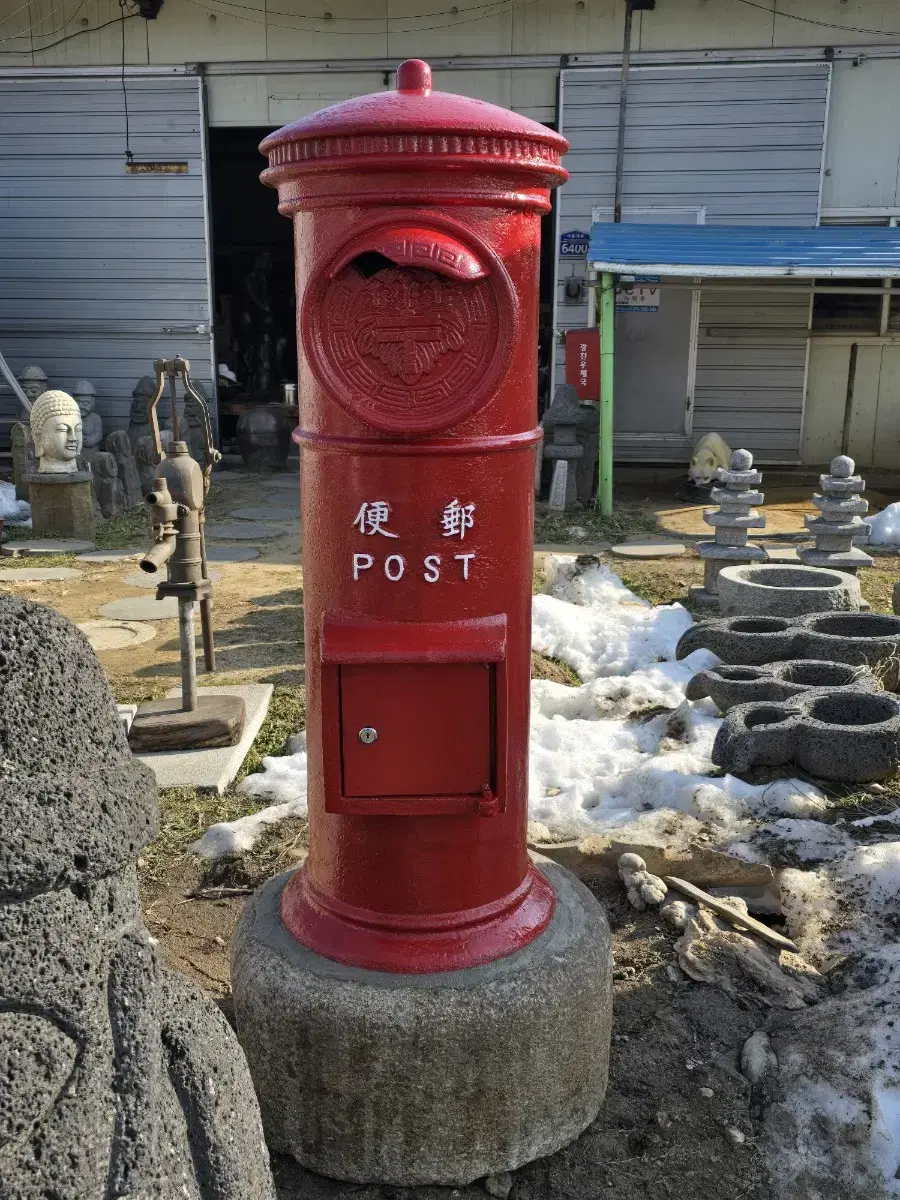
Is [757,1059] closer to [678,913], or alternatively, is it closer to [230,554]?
[678,913]

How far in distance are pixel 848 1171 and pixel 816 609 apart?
421cm

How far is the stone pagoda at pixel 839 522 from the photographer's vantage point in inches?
310

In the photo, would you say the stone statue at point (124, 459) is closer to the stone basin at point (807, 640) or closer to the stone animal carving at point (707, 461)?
the stone animal carving at point (707, 461)

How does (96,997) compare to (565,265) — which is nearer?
(96,997)

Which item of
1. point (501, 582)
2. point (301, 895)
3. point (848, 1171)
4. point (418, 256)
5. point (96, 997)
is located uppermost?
point (418, 256)

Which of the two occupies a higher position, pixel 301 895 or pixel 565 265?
pixel 565 265

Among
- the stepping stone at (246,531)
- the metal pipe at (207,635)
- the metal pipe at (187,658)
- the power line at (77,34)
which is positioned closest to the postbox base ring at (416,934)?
the metal pipe at (187,658)

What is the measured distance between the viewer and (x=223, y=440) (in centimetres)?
1511

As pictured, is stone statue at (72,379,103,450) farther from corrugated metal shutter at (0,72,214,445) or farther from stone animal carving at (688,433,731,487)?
→ stone animal carving at (688,433,731,487)

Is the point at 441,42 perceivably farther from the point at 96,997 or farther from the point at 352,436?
the point at 96,997

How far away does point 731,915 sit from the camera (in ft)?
11.2

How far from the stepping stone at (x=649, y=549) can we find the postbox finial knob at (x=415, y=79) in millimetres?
6986

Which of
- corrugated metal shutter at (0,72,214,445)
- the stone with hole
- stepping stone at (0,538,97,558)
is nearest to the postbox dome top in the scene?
the stone with hole

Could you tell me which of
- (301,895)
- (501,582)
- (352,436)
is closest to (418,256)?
(352,436)
